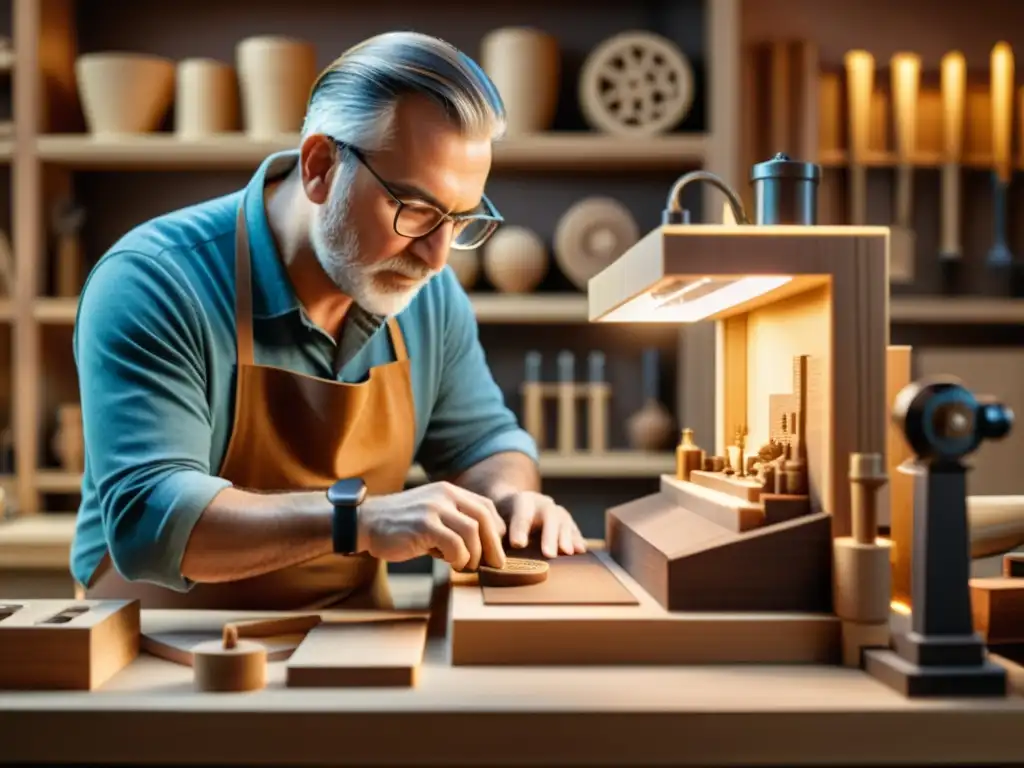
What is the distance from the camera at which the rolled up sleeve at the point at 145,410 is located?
1497 millimetres

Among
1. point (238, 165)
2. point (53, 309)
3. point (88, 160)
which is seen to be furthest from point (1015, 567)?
point (88, 160)

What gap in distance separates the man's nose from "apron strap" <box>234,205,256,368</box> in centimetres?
31

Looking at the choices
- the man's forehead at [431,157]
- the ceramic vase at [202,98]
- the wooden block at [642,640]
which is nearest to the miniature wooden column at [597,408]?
the ceramic vase at [202,98]

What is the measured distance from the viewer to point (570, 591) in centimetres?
144

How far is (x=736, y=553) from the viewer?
4.42 feet

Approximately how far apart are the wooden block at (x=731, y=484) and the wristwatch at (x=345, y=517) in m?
0.52

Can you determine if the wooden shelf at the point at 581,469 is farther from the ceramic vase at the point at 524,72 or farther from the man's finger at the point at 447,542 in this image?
the man's finger at the point at 447,542

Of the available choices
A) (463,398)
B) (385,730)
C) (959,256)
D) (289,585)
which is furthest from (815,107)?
(385,730)

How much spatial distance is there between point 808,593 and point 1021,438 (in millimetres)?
2795

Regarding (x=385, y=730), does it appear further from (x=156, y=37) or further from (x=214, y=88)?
(x=156, y=37)

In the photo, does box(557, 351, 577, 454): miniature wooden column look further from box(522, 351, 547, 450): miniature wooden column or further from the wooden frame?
the wooden frame

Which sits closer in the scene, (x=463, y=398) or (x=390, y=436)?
(x=390, y=436)

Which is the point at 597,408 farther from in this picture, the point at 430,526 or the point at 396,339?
the point at 430,526

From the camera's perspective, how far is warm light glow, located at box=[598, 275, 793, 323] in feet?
4.73
